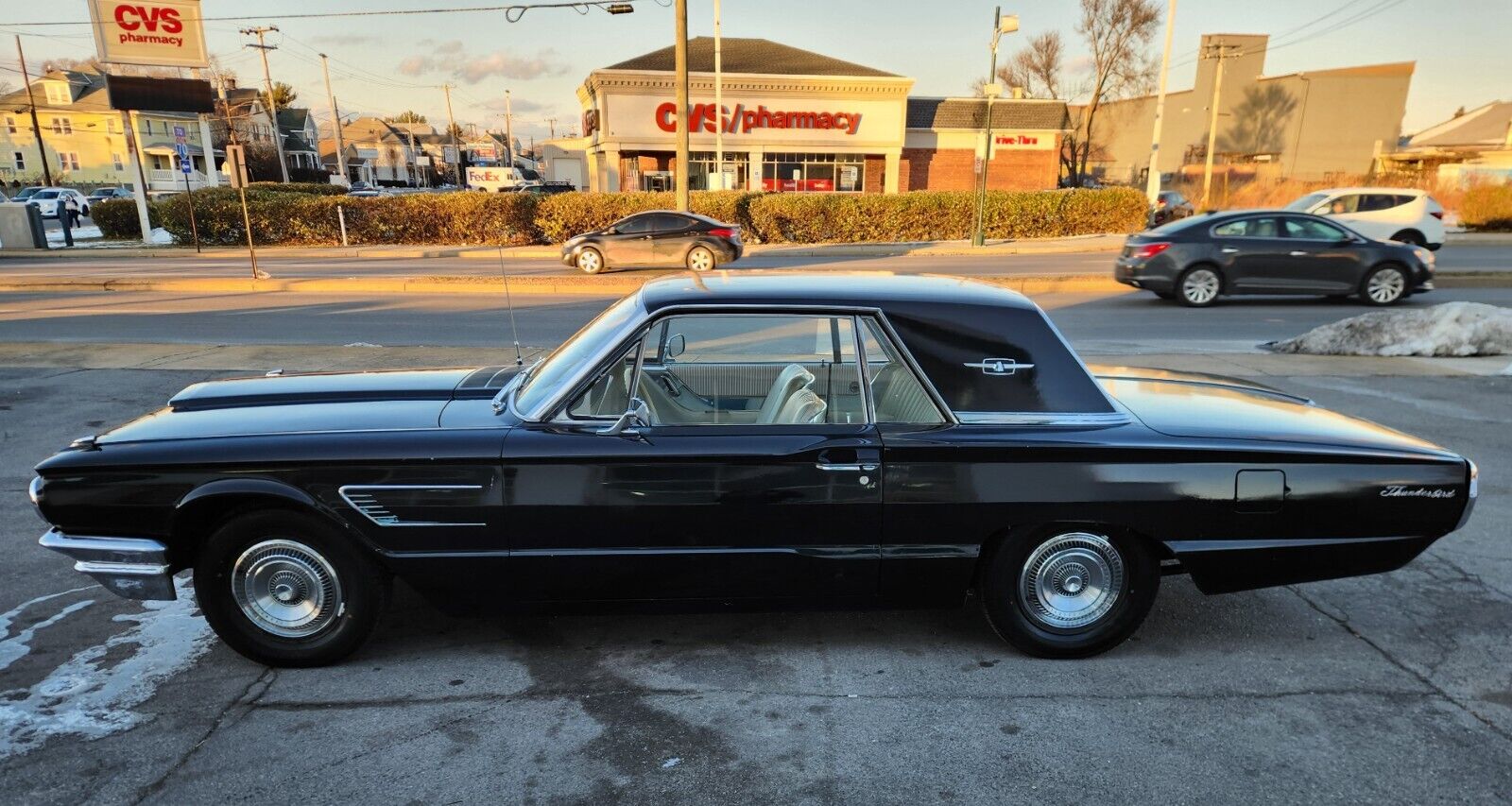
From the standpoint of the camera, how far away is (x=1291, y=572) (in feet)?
11.0

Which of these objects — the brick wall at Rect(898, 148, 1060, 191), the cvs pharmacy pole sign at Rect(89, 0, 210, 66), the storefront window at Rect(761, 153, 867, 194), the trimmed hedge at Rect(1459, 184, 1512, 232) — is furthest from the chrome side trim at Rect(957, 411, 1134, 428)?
the brick wall at Rect(898, 148, 1060, 191)

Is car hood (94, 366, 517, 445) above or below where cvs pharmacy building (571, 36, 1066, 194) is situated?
below

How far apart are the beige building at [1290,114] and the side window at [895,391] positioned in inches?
1997

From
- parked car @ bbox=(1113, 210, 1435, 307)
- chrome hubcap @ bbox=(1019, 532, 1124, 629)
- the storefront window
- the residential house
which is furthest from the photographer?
the residential house

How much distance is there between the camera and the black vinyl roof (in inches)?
133

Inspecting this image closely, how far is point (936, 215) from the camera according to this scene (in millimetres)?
26609

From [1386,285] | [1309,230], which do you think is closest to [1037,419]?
[1309,230]

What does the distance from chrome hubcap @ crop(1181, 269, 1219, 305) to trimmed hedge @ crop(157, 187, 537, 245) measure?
19608 millimetres

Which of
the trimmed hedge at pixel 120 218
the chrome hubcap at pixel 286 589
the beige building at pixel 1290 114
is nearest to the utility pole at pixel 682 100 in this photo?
the trimmed hedge at pixel 120 218

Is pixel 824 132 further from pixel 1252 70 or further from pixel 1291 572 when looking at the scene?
pixel 1291 572

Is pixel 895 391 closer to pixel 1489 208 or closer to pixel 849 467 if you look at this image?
pixel 849 467

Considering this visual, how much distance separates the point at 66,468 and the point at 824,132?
38.5 meters

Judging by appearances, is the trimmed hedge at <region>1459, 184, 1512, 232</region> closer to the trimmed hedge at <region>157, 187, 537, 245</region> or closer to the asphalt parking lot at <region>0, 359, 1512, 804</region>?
the trimmed hedge at <region>157, 187, 537, 245</region>

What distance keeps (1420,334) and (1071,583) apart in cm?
844
